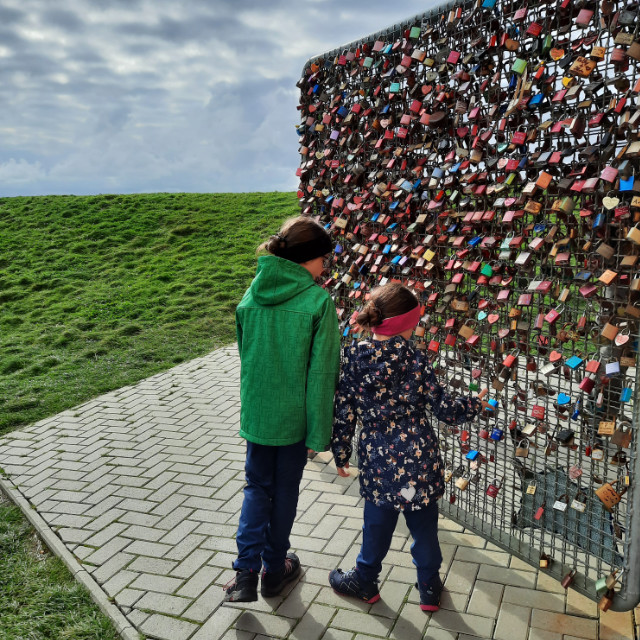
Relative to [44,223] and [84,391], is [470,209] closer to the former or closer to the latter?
[84,391]

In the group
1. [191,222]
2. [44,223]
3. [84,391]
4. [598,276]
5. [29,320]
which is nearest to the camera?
[598,276]

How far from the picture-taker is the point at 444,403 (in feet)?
9.07

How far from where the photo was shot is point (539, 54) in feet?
9.25

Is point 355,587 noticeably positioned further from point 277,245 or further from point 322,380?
point 277,245

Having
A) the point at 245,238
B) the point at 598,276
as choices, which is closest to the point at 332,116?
the point at 598,276

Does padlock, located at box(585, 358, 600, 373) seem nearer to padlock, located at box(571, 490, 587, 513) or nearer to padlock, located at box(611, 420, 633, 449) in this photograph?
padlock, located at box(611, 420, 633, 449)

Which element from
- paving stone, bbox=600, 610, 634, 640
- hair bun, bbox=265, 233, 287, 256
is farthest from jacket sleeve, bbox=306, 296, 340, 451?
paving stone, bbox=600, 610, 634, 640

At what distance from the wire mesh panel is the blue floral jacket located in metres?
0.56

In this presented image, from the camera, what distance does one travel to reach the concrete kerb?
3012 mm

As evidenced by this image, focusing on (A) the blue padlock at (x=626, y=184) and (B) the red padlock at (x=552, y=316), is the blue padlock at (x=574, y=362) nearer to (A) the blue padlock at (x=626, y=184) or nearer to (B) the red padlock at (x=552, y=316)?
(B) the red padlock at (x=552, y=316)

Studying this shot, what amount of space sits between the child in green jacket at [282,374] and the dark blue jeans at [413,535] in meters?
0.42

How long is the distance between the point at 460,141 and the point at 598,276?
108 cm

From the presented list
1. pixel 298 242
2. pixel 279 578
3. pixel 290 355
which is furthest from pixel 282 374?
pixel 279 578

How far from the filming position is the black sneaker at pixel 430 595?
2.98 metres
